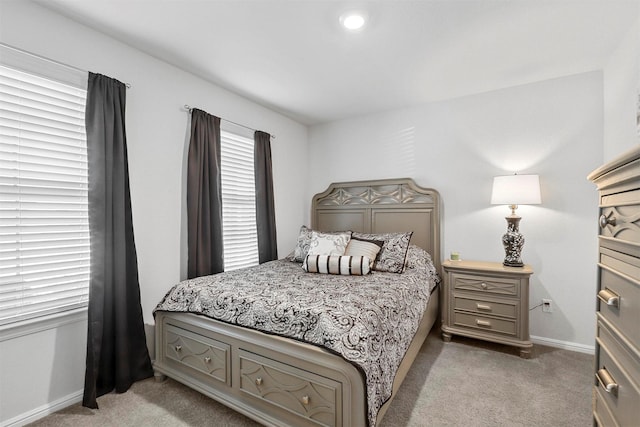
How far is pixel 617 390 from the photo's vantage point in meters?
0.94

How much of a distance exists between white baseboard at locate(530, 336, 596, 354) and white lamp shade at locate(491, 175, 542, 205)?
4.47 feet

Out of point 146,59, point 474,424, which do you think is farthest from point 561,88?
point 146,59

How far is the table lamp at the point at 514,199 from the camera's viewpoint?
8.68 feet

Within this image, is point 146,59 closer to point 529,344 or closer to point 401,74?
point 401,74

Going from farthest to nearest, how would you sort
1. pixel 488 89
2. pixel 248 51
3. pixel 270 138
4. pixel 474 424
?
pixel 270 138 < pixel 488 89 < pixel 248 51 < pixel 474 424

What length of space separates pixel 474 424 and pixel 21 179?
3084 mm

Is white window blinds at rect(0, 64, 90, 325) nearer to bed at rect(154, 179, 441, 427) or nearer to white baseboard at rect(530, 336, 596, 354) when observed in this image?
bed at rect(154, 179, 441, 427)

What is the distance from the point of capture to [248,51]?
236cm

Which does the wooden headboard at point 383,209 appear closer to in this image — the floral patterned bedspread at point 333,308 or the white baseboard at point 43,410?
the floral patterned bedspread at point 333,308

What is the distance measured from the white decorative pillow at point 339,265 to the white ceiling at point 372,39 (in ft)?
5.55

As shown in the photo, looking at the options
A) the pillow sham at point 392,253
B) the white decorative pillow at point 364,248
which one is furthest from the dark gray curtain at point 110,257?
the pillow sham at point 392,253

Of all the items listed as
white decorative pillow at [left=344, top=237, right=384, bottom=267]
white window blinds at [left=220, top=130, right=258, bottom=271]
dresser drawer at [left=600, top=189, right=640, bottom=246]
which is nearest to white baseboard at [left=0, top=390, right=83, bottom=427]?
white window blinds at [left=220, top=130, right=258, bottom=271]

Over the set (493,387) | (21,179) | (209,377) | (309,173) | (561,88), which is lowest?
(493,387)

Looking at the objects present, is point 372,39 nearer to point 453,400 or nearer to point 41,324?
point 453,400
